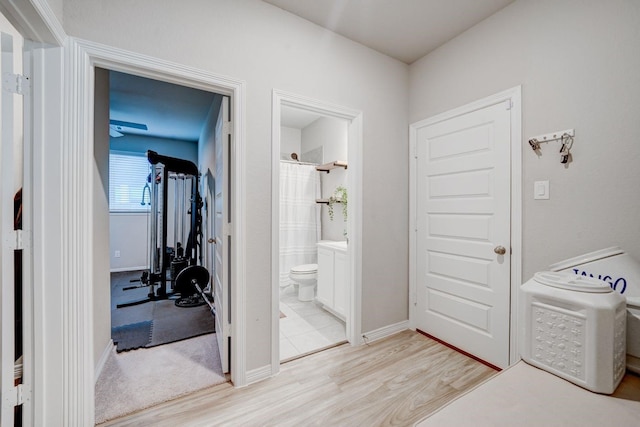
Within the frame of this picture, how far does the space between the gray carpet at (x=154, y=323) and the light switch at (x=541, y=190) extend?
3.05 meters

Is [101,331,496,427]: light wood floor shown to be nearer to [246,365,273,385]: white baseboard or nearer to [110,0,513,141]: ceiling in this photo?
[246,365,273,385]: white baseboard

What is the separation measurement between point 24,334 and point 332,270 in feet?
7.66

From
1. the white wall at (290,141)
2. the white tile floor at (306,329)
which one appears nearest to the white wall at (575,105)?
the white tile floor at (306,329)

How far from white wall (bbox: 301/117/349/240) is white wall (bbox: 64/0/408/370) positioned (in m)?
1.07

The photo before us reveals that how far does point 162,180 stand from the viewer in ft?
11.8

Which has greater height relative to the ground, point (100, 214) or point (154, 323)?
point (100, 214)

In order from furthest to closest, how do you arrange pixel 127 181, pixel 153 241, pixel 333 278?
pixel 127 181 → pixel 153 241 → pixel 333 278

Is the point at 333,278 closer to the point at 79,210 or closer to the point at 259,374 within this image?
the point at 259,374

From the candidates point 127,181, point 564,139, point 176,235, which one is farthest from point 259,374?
point 127,181

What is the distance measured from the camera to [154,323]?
287 cm

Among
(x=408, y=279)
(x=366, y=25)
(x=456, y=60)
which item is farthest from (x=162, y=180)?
(x=456, y=60)

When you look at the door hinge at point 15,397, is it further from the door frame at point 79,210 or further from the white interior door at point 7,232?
the door frame at point 79,210

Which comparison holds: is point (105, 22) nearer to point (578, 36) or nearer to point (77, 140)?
point (77, 140)

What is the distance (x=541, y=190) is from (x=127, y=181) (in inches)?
249
